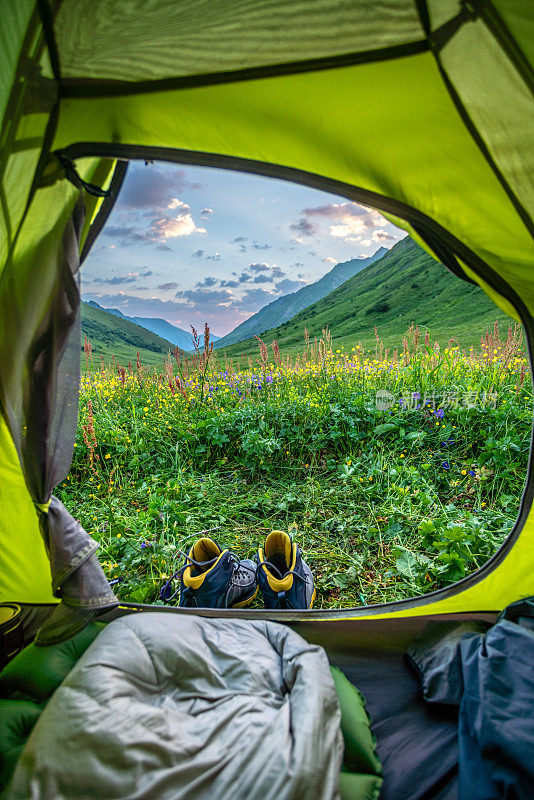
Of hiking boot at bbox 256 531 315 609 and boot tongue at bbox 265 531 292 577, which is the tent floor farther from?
boot tongue at bbox 265 531 292 577

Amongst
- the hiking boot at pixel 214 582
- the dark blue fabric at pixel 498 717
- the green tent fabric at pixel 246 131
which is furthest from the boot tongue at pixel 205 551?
the dark blue fabric at pixel 498 717

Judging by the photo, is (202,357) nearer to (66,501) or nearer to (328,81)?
(66,501)

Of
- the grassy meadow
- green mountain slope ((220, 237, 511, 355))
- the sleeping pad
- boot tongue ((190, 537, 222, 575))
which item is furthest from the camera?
green mountain slope ((220, 237, 511, 355))

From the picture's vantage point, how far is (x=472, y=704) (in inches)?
38.6

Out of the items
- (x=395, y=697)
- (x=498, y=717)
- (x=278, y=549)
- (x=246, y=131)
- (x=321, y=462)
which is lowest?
(x=395, y=697)

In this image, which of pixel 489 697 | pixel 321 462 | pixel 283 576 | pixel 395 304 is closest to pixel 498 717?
pixel 489 697

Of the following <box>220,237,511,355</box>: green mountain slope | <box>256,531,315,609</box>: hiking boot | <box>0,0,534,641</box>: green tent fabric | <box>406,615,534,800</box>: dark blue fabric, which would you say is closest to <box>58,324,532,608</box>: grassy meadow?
<box>256,531,315,609</box>: hiking boot

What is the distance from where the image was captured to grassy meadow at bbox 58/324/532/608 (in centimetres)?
195

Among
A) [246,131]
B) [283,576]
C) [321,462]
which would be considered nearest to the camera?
[246,131]

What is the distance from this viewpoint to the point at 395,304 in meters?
27.0

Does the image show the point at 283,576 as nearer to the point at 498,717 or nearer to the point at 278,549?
the point at 278,549

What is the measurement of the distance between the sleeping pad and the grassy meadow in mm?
692

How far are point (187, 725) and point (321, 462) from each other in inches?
80.9

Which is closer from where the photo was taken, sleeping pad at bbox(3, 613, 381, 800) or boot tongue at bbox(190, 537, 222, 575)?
sleeping pad at bbox(3, 613, 381, 800)
